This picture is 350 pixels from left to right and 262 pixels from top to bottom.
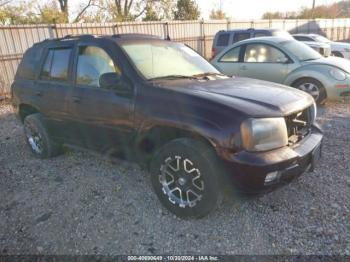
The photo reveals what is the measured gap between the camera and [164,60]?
3.51 meters

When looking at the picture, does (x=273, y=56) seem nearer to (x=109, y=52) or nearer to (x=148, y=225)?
(x=109, y=52)

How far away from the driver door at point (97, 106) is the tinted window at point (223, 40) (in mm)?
8022

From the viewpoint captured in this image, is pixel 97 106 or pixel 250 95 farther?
pixel 97 106

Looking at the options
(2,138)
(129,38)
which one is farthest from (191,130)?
(2,138)

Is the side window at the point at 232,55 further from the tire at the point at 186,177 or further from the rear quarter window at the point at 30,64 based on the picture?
the tire at the point at 186,177

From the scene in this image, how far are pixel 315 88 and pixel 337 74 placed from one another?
0.51 meters

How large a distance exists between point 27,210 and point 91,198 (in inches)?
27.0

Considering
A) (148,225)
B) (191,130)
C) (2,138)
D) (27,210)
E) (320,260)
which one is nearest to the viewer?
(320,260)

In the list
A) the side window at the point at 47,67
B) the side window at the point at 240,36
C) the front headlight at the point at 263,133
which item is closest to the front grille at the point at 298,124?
the front headlight at the point at 263,133

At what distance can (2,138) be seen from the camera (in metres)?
5.82

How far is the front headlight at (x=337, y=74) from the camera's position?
633 centimetres

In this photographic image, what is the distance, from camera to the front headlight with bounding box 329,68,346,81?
6.33 metres

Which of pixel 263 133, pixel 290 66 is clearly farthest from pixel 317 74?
pixel 263 133

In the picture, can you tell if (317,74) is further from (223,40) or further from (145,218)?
(145,218)
